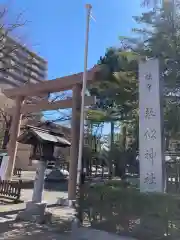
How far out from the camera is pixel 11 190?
11711 mm

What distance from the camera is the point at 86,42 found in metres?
8.61

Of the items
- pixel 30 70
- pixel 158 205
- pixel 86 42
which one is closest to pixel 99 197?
pixel 158 205

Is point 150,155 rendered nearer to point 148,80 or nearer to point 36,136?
point 148,80

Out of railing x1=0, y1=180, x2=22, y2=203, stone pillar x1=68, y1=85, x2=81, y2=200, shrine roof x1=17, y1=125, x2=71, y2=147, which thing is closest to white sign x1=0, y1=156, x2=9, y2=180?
railing x1=0, y1=180, x2=22, y2=203

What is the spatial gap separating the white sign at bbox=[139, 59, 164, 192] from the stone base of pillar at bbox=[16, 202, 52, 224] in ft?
10.6

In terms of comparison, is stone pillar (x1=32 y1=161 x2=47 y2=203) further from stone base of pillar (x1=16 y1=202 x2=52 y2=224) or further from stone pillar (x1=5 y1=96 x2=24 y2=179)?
stone pillar (x1=5 y1=96 x2=24 y2=179)

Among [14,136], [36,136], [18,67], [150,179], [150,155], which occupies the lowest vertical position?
[150,179]

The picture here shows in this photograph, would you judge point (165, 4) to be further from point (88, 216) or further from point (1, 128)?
point (1, 128)

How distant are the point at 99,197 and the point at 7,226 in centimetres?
274

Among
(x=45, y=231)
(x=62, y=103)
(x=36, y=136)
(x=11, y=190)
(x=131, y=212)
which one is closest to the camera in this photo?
(x=131, y=212)

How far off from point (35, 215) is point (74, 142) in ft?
11.6

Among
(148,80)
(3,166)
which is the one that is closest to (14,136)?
(3,166)

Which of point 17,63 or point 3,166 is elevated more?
point 17,63

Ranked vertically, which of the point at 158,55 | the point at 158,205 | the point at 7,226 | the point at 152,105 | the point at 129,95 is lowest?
the point at 7,226
